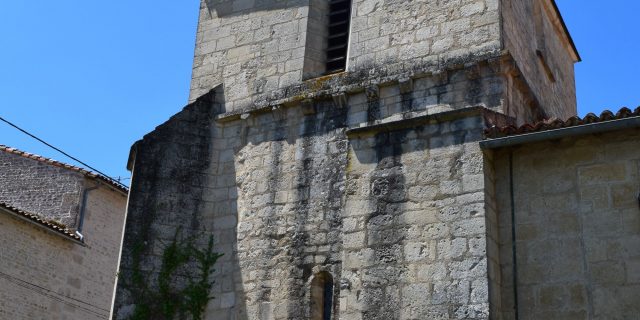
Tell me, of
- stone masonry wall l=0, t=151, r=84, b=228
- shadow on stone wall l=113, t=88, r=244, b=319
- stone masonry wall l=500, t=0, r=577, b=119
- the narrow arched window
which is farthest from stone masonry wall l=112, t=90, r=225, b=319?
stone masonry wall l=0, t=151, r=84, b=228

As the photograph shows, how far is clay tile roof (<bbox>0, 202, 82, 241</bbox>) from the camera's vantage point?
41.5 feet

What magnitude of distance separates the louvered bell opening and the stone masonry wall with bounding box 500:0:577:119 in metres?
1.90

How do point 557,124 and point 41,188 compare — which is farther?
point 41,188

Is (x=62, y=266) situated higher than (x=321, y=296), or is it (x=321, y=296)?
(x=62, y=266)

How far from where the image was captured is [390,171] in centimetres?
746

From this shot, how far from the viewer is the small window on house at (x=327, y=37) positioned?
9484 mm

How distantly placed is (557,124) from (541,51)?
3.67 metres

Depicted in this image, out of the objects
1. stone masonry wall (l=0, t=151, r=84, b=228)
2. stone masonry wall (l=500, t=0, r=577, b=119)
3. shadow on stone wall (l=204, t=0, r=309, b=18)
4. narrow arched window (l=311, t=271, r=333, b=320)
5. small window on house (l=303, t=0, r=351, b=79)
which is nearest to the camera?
narrow arched window (l=311, t=271, r=333, b=320)

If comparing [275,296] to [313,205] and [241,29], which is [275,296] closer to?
[313,205]

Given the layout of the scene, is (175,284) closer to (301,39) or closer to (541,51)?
(301,39)

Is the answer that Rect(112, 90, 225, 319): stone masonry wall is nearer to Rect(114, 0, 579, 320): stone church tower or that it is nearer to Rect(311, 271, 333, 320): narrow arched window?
Rect(114, 0, 579, 320): stone church tower

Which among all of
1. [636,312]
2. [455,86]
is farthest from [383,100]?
[636,312]

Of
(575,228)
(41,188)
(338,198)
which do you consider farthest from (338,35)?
(41,188)

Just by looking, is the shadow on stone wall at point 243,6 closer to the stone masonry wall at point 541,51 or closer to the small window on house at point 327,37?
the small window on house at point 327,37
